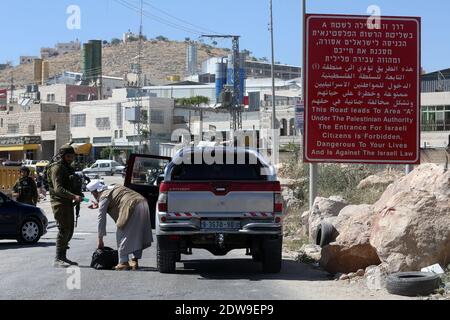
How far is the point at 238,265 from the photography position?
13.8 m

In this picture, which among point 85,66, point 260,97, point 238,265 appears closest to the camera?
point 238,265

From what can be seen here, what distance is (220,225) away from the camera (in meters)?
11.8

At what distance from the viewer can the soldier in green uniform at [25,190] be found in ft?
63.6

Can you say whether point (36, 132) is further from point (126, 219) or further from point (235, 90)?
point (126, 219)

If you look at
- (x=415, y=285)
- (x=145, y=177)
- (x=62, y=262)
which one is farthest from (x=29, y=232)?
(x=415, y=285)

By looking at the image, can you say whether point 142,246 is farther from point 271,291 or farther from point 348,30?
point 348,30

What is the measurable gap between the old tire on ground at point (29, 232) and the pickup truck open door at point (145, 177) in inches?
169

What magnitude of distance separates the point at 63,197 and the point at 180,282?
2749 mm

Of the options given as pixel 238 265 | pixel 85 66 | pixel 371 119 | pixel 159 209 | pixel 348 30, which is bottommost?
pixel 238 265

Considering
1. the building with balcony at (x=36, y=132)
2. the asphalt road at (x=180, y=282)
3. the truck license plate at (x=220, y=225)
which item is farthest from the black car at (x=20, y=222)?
the building with balcony at (x=36, y=132)

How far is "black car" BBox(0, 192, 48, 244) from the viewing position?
17234 mm
